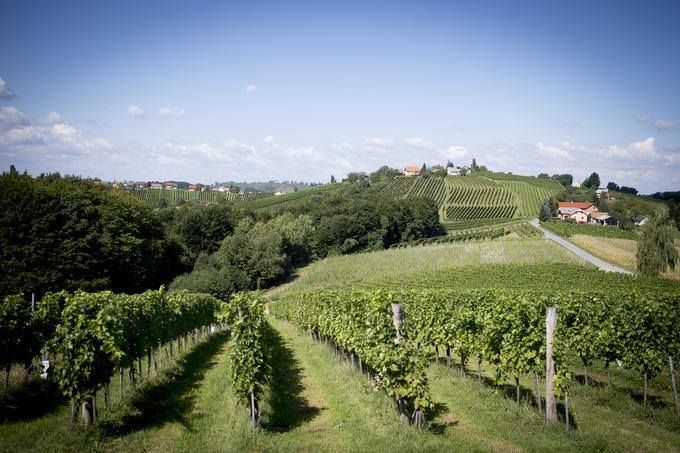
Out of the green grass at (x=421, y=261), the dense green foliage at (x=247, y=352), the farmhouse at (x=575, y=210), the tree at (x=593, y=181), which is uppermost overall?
the tree at (x=593, y=181)

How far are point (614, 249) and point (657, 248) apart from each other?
1715 centimetres

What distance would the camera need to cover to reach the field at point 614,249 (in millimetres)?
54622

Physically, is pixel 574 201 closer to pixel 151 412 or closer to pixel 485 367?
pixel 485 367

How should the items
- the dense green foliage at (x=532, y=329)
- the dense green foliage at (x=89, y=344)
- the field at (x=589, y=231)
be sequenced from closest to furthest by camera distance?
the dense green foliage at (x=89, y=344) < the dense green foliage at (x=532, y=329) < the field at (x=589, y=231)

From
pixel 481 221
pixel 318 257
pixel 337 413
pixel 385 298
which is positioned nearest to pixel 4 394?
pixel 337 413

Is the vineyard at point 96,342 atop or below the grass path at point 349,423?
atop

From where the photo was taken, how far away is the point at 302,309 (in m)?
29.8

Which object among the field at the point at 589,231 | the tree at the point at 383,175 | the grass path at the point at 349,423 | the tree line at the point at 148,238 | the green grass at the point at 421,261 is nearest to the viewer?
the grass path at the point at 349,423

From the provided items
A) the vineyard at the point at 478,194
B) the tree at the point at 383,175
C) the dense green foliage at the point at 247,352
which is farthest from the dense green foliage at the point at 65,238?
the tree at the point at 383,175

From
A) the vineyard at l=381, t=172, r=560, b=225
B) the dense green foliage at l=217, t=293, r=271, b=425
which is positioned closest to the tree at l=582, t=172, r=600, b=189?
the vineyard at l=381, t=172, r=560, b=225

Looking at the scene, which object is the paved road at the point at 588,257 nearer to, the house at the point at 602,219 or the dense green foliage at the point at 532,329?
the dense green foliage at the point at 532,329

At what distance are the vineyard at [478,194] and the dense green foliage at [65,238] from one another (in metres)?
84.9

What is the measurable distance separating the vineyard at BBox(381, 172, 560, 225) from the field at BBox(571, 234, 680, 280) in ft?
125

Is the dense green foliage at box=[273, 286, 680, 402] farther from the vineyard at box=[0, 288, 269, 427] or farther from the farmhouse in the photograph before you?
the farmhouse
